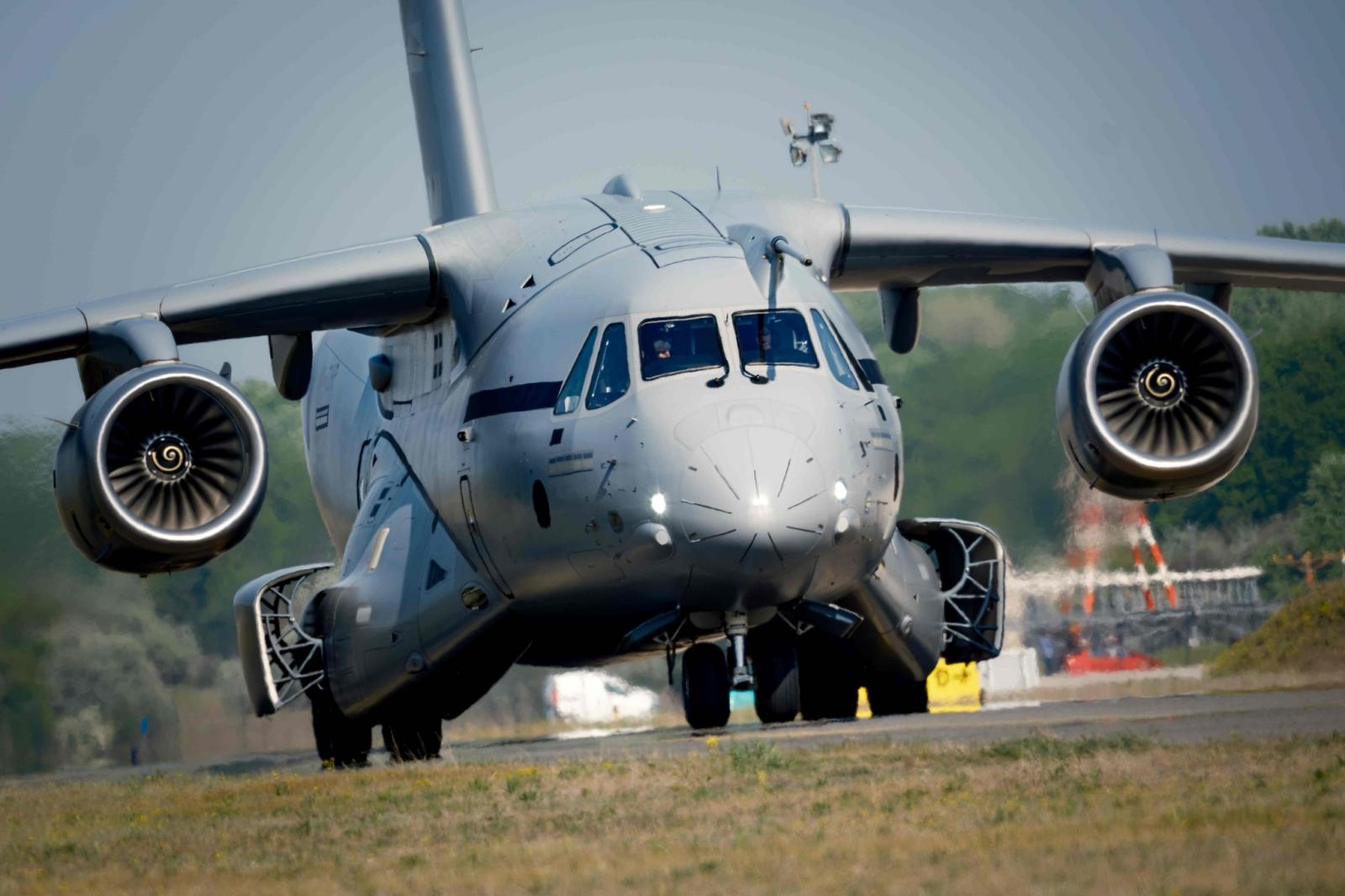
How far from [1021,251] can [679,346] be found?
13.6 ft

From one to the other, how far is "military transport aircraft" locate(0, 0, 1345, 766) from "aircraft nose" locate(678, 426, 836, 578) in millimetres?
18

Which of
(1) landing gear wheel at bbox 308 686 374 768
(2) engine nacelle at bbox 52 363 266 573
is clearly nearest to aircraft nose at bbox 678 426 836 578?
(2) engine nacelle at bbox 52 363 266 573

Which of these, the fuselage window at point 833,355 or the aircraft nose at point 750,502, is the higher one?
the fuselage window at point 833,355

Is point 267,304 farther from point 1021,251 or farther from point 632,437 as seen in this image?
point 1021,251

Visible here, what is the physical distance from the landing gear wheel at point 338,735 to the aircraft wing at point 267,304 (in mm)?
3137

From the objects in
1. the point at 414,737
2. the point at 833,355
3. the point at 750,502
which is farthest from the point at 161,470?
the point at 833,355

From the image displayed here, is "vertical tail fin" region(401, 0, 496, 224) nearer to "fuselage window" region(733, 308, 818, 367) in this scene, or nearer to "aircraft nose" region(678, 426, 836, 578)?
"fuselage window" region(733, 308, 818, 367)

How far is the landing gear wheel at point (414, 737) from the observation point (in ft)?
53.0

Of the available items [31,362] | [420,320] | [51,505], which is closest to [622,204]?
[420,320]

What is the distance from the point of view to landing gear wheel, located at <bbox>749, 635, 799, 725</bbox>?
1416 cm

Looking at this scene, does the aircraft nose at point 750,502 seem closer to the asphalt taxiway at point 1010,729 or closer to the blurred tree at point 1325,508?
the asphalt taxiway at point 1010,729

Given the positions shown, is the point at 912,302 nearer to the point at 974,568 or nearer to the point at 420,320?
the point at 974,568

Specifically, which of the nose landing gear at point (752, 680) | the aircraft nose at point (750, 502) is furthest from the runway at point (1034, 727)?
the aircraft nose at point (750, 502)

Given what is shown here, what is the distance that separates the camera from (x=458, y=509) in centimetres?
1466
